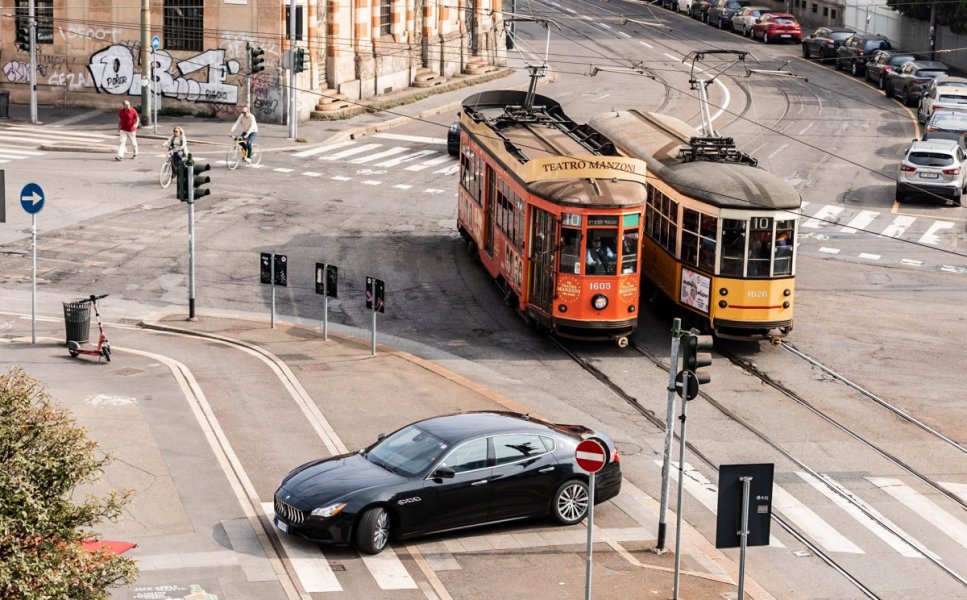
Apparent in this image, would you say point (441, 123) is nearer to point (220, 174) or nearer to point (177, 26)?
point (177, 26)

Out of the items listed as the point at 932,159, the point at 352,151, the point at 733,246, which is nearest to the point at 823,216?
the point at 932,159

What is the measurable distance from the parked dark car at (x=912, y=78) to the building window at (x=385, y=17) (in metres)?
20.8

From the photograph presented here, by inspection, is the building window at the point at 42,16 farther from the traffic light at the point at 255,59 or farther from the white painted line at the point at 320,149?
the white painted line at the point at 320,149

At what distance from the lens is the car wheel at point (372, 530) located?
17.4 metres

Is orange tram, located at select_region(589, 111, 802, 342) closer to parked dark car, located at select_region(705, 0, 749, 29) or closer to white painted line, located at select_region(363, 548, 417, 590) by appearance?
white painted line, located at select_region(363, 548, 417, 590)

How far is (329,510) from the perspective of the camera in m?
17.3

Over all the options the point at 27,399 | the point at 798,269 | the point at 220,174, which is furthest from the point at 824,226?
the point at 27,399

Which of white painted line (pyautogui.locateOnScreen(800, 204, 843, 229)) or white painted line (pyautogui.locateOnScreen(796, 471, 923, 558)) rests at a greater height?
white painted line (pyautogui.locateOnScreen(800, 204, 843, 229))

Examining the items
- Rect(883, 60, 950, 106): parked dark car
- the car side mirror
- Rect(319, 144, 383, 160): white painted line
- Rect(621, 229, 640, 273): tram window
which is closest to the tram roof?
Rect(621, 229, 640, 273): tram window

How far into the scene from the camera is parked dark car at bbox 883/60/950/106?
59.8 metres

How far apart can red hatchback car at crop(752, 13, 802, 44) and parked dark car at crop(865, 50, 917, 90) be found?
10931mm

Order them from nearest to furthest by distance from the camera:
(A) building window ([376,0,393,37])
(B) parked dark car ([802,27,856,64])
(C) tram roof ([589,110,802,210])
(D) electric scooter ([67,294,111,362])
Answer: (D) electric scooter ([67,294,111,362]) → (C) tram roof ([589,110,802,210]) → (A) building window ([376,0,393,37]) → (B) parked dark car ([802,27,856,64])

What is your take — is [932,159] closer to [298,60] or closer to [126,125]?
[298,60]

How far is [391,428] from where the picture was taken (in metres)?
22.6
